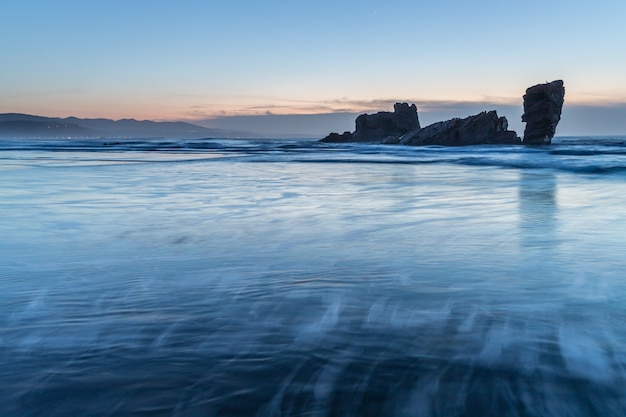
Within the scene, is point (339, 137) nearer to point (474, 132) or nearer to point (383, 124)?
point (383, 124)

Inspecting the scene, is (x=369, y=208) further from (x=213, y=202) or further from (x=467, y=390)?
(x=467, y=390)

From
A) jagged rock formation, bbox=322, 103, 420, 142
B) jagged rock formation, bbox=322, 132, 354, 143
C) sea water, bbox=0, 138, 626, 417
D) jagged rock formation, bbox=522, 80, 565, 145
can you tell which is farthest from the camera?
jagged rock formation, bbox=322, 103, 420, 142

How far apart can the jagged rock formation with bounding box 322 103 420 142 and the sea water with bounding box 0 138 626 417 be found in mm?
89892

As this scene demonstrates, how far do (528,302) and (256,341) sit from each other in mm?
1665

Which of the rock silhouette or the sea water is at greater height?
the rock silhouette

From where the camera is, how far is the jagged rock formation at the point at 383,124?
314ft

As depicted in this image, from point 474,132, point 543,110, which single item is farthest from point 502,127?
point 543,110

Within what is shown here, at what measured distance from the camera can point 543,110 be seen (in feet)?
194

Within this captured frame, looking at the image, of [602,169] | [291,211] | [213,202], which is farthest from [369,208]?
[602,169]

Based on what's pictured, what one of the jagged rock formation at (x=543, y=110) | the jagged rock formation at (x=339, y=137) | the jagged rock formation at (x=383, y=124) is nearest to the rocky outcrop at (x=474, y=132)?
the jagged rock formation at (x=543, y=110)

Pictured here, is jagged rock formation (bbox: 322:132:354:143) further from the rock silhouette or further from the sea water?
the sea water

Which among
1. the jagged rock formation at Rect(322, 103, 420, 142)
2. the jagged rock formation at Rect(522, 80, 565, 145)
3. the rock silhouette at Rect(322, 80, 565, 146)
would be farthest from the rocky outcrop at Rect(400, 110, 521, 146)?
the jagged rock formation at Rect(322, 103, 420, 142)

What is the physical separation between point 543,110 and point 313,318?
63835mm

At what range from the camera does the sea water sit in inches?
73.9
